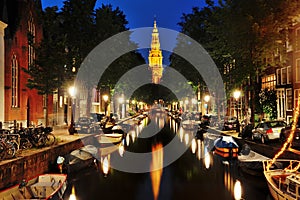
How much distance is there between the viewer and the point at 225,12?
106 feet

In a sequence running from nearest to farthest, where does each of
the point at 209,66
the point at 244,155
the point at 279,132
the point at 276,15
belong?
the point at 244,155
the point at 279,132
the point at 276,15
the point at 209,66

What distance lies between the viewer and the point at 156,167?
24109mm

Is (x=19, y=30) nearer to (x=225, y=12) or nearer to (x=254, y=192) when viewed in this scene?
(x=225, y=12)

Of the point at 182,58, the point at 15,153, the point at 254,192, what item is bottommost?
the point at 254,192

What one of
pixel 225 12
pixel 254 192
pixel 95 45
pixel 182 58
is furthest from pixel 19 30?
pixel 254 192

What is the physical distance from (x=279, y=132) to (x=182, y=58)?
83.3ft

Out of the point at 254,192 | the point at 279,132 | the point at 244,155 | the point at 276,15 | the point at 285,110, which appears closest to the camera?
the point at 254,192

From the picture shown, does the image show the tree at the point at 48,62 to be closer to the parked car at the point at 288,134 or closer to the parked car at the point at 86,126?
the parked car at the point at 86,126

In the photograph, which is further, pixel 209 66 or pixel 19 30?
pixel 209 66

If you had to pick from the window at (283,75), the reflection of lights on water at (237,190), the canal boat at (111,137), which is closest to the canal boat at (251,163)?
the reflection of lights on water at (237,190)

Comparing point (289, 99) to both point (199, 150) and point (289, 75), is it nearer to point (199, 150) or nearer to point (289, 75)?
point (289, 75)

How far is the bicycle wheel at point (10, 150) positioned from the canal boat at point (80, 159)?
391 centimetres

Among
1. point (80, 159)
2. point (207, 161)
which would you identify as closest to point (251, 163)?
point (207, 161)

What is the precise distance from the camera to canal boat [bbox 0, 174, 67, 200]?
12.9 meters
